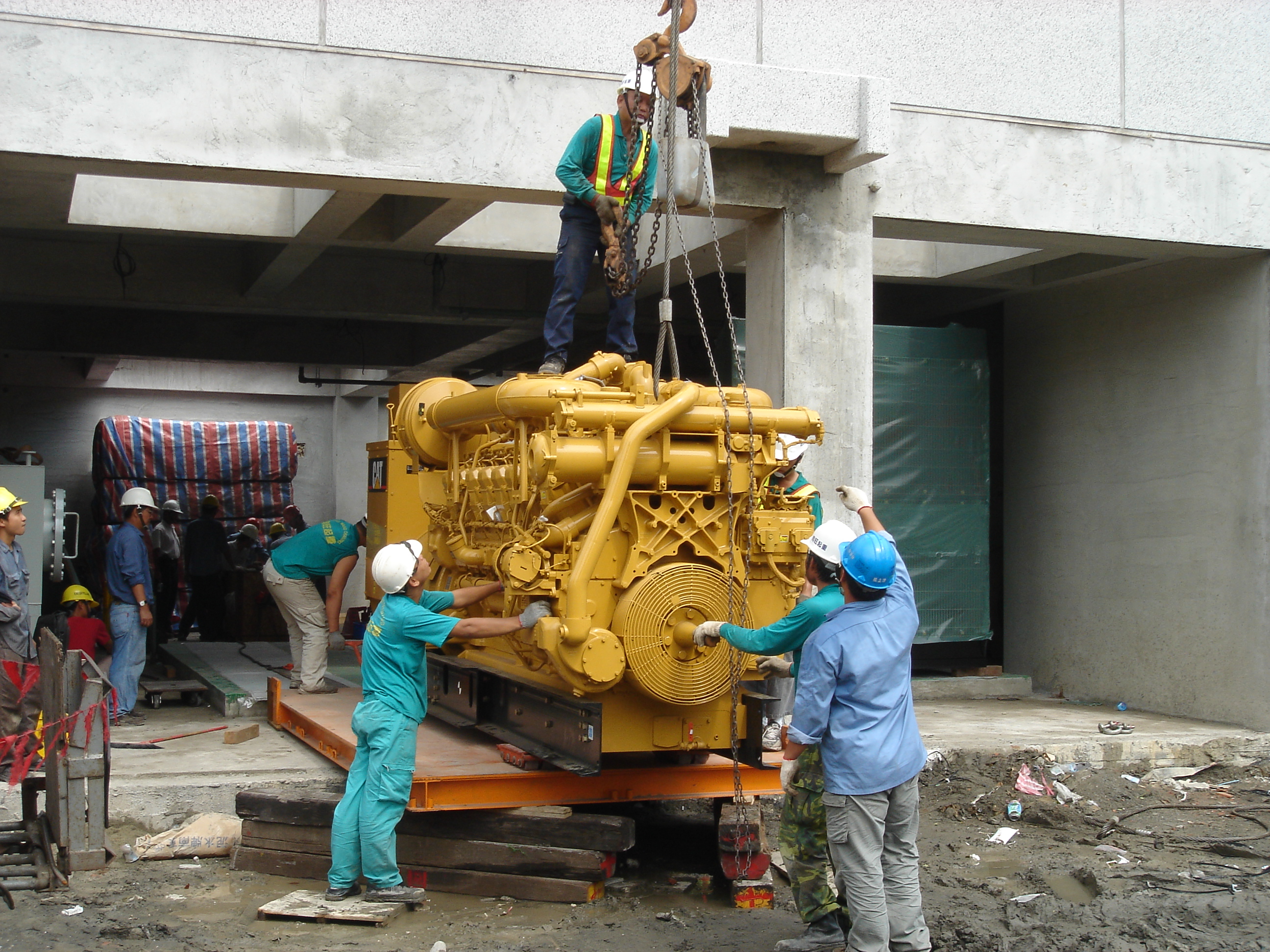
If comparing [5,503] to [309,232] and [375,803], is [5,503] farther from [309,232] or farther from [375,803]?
[375,803]

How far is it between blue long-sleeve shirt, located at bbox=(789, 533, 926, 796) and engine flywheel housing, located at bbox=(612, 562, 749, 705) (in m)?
0.90

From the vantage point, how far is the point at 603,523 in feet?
18.3

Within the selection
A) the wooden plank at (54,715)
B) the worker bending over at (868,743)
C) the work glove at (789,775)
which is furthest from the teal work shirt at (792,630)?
the wooden plank at (54,715)

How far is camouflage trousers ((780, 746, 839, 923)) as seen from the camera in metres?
5.09

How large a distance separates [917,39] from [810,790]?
5678 mm

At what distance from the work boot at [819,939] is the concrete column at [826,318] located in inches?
134

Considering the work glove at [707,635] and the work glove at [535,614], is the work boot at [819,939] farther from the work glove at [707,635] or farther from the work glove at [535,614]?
the work glove at [535,614]

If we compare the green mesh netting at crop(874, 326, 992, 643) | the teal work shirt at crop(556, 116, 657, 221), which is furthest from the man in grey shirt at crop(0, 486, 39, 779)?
the green mesh netting at crop(874, 326, 992, 643)

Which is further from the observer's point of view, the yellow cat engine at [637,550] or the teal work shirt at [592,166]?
the teal work shirt at [592,166]

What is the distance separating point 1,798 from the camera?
649cm

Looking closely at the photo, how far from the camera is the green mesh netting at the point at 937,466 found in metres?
11.1

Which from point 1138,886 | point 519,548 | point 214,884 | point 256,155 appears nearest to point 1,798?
point 214,884

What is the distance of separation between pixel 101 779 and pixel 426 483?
2.82m

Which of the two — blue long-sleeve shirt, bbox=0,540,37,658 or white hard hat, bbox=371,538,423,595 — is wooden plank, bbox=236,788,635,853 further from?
blue long-sleeve shirt, bbox=0,540,37,658
